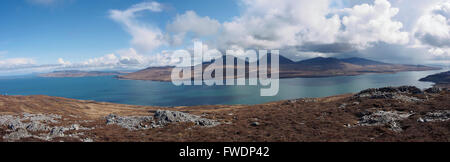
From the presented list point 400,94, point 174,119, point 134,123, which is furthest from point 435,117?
point 134,123

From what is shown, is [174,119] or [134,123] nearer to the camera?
[134,123]

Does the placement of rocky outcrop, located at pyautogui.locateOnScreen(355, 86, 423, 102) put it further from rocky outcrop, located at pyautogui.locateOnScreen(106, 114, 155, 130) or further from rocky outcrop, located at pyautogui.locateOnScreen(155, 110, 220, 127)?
rocky outcrop, located at pyautogui.locateOnScreen(106, 114, 155, 130)

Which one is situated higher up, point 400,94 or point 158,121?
point 400,94

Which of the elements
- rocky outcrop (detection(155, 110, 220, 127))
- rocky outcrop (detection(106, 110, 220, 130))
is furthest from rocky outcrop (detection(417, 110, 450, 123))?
rocky outcrop (detection(155, 110, 220, 127))

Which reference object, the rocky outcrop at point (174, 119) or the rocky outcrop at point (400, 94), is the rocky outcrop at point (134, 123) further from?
the rocky outcrop at point (400, 94)

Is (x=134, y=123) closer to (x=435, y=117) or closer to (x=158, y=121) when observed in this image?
(x=158, y=121)

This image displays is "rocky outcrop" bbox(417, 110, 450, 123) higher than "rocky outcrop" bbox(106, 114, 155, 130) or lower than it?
higher
